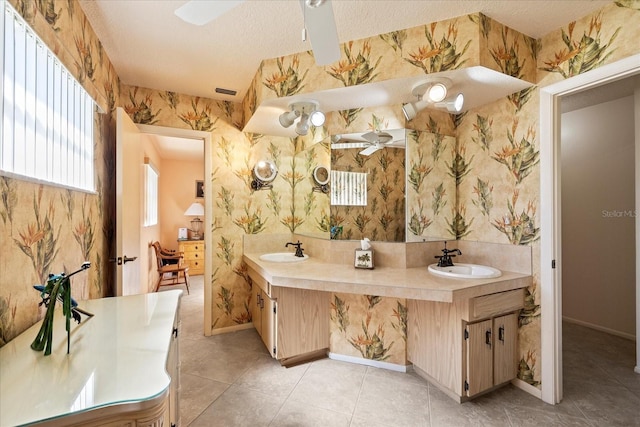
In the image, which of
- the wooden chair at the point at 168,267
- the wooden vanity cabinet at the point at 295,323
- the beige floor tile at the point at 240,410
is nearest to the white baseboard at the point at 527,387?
the wooden vanity cabinet at the point at 295,323

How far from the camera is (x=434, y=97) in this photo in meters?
1.81

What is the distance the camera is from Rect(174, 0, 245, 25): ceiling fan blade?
3.23 ft

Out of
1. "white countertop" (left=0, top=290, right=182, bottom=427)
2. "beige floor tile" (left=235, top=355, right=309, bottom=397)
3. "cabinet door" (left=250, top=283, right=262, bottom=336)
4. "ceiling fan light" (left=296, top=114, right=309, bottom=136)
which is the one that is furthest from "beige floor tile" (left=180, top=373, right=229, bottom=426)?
"ceiling fan light" (left=296, top=114, right=309, bottom=136)

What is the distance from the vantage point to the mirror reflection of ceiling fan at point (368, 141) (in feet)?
7.71

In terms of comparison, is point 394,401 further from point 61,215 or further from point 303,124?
point 61,215

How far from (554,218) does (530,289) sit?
1.70 ft

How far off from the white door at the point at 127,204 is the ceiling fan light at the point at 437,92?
221 centimetres

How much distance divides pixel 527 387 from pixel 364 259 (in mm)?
1417

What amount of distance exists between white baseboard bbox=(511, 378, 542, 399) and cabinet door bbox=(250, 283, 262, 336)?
2089 mm

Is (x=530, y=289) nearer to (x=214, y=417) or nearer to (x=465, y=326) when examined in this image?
(x=465, y=326)

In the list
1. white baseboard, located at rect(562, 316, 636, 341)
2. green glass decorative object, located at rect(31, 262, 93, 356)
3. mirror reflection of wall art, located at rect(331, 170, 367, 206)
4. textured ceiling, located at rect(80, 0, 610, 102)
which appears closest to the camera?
green glass decorative object, located at rect(31, 262, 93, 356)

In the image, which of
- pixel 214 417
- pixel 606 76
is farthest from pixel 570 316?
pixel 214 417

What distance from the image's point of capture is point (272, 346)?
7.56ft

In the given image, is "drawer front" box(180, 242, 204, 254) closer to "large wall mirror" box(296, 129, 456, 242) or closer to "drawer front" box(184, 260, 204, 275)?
"drawer front" box(184, 260, 204, 275)
